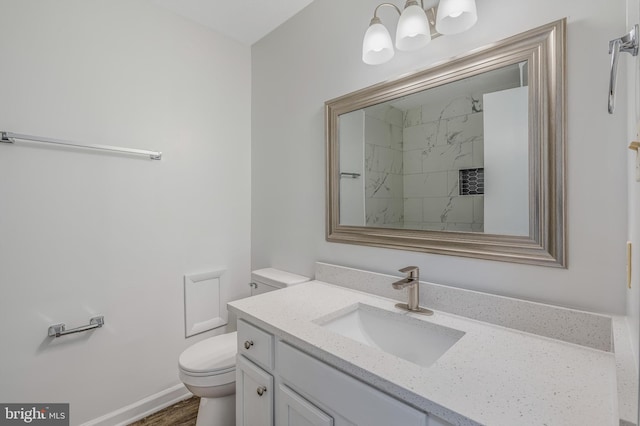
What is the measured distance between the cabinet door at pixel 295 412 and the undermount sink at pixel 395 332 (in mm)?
254

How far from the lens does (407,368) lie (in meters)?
0.77

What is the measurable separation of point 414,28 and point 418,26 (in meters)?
0.02

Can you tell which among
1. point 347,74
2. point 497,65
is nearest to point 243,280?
point 347,74

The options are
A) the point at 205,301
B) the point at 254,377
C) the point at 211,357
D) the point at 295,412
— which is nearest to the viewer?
the point at 295,412

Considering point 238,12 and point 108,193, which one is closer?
point 108,193

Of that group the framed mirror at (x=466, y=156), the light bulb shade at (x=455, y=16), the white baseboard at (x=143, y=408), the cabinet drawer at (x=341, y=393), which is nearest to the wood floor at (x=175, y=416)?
the white baseboard at (x=143, y=408)

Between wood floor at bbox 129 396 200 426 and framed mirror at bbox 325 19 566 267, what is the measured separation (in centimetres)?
139

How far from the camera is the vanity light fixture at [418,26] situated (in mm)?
1054

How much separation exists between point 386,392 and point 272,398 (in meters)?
0.52

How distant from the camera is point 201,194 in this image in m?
2.00

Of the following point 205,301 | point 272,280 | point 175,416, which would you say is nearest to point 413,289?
point 272,280

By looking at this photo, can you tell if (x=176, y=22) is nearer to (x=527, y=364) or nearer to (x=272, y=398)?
(x=272, y=398)

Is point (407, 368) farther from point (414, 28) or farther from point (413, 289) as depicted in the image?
point (414, 28)

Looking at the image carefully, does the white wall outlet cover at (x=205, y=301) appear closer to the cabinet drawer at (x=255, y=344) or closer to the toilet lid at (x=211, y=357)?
the toilet lid at (x=211, y=357)
